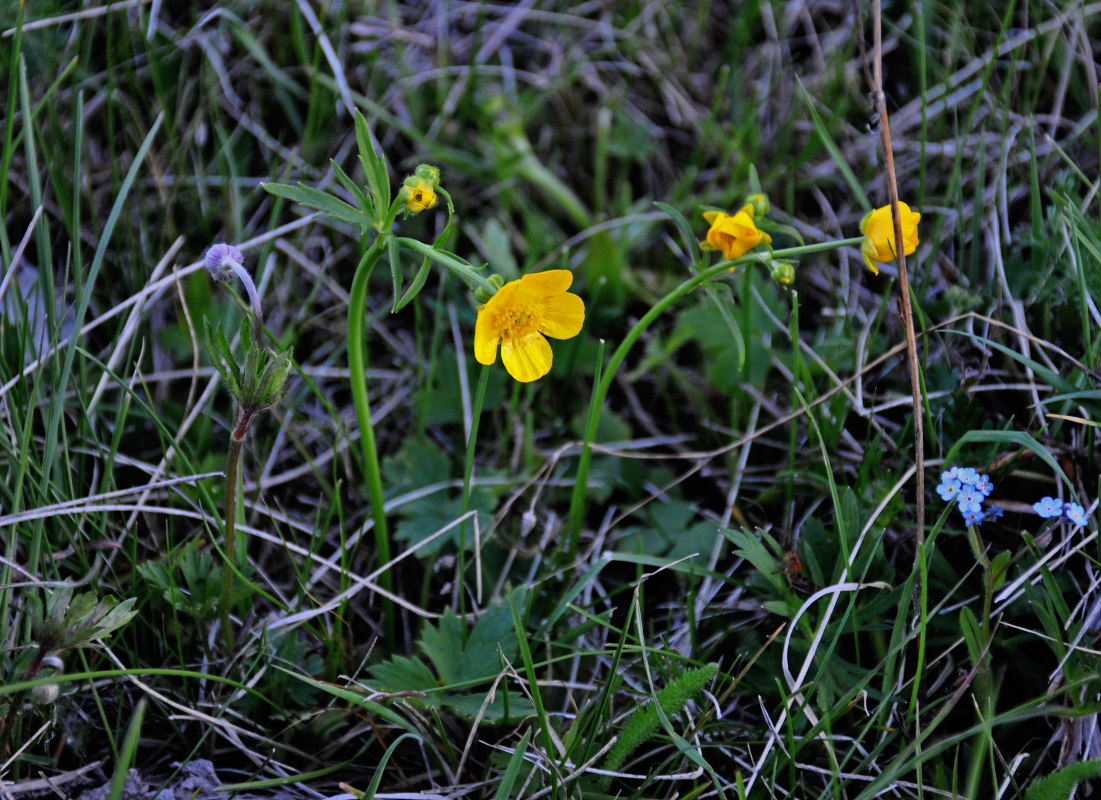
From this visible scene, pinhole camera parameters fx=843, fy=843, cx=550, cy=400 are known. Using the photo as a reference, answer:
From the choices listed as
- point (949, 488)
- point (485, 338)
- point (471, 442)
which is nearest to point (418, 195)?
point (485, 338)

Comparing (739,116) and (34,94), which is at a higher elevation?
(34,94)

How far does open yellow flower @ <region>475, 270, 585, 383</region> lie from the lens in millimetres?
1722

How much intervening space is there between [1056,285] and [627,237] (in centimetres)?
135

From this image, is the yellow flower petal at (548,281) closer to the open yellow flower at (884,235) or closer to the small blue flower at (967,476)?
the open yellow flower at (884,235)

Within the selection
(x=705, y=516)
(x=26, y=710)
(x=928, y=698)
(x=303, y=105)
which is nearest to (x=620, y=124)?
(x=303, y=105)

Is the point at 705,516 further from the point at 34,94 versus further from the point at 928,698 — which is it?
the point at 34,94

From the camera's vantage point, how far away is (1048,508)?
5.91 feet

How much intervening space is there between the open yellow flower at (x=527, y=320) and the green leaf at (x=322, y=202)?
300 millimetres

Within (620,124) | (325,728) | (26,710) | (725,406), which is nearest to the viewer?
(26,710)

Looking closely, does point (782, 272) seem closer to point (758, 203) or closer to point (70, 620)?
point (758, 203)

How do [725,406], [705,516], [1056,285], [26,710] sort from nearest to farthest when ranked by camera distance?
1. [26,710]
2. [1056,285]
3. [705,516]
4. [725,406]

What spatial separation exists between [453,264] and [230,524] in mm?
705

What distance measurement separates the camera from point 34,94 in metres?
2.83

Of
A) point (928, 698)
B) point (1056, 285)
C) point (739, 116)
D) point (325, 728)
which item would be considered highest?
point (739, 116)
